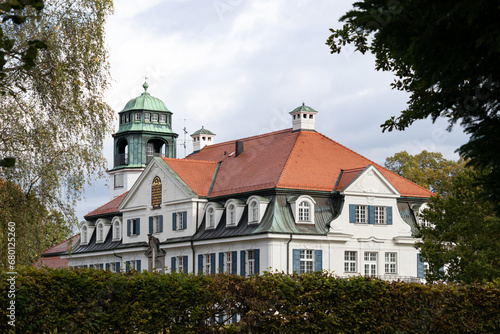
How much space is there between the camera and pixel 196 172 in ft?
192

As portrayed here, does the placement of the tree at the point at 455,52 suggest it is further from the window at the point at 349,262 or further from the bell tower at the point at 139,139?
the bell tower at the point at 139,139

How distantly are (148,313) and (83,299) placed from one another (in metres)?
1.57

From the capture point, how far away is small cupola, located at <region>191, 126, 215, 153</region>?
69.5 meters

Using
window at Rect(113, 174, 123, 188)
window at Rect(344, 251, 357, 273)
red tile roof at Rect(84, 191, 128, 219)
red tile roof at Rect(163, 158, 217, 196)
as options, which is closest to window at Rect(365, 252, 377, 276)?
window at Rect(344, 251, 357, 273)

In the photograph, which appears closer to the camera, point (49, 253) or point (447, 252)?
point (447, 252)

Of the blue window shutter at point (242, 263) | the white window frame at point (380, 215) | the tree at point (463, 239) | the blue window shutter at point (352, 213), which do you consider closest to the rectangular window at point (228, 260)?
the blue window shutter at point (242, 263)

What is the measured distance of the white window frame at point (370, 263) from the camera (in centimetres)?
5225

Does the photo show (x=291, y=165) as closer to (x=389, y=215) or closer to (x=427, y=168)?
(x=389, y=215)

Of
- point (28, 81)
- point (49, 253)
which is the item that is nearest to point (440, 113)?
point (28, 81)

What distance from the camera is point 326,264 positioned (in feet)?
167

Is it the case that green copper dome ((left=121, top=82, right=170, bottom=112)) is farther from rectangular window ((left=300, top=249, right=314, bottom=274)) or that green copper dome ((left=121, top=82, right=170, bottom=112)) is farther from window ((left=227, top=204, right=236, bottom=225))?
rectangular window ((left=300, top=249, right=314, bottom=274))

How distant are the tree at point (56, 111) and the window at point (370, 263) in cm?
3234

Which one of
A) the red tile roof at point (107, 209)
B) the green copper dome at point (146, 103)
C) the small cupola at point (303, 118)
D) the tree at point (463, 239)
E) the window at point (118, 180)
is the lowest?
the tree at point (463, 239)

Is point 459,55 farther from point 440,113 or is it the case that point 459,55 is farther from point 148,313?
point 148,313
